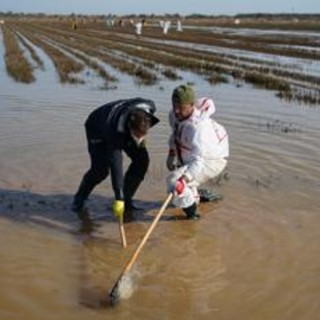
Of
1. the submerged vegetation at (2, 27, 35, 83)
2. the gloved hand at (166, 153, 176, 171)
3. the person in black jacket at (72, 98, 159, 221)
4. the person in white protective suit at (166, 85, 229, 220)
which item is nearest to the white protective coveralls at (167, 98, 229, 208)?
the person in white protective suit at (166, 85, 229, 220)

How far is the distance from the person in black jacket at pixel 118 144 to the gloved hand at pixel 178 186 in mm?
481

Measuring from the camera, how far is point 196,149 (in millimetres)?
6402

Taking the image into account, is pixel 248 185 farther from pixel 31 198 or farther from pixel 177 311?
pixel 177 311

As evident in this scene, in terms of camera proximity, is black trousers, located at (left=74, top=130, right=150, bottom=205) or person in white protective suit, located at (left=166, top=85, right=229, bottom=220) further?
black trousers, located at (left=74, top=130, right=150, bottom=205)

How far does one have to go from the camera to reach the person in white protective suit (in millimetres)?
6250

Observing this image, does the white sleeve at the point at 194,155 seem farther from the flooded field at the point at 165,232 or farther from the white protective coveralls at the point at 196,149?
the flooded field at the point at 165,232

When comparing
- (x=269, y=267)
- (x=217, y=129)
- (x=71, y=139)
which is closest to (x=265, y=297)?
(x=269, y=267)

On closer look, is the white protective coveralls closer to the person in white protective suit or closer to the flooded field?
the person in white protective suit

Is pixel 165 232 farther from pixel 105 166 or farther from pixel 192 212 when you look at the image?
pixel 105 166

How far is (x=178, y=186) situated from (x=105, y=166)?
117 cm

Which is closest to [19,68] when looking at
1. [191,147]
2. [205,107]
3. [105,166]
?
[105,166]

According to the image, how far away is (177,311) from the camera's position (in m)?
4.76

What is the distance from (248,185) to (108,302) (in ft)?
12.0

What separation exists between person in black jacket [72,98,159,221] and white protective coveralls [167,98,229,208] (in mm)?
365
